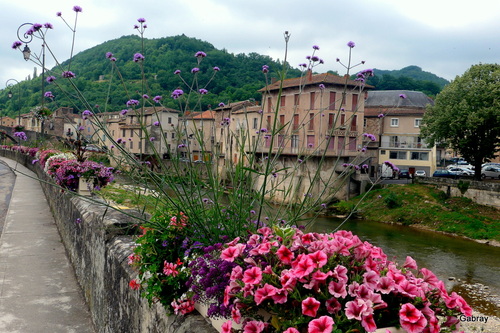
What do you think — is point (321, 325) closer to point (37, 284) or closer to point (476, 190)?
point (37, 284)

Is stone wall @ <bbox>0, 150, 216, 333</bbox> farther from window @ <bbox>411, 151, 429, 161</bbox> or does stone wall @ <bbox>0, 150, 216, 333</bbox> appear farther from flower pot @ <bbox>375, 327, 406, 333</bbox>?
window @ <bbox>411, 151, 429, 161</bbox>

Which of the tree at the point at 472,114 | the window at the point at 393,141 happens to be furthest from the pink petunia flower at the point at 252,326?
the window at the point at 393,141

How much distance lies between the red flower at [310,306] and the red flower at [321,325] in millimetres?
78

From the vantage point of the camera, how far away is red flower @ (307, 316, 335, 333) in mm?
1403

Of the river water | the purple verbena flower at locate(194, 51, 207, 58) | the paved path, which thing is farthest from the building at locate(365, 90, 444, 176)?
the purple verbena flower at locate(194, 51, 207, 58)

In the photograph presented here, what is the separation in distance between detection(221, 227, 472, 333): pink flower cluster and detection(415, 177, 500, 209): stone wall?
33853 millimetres

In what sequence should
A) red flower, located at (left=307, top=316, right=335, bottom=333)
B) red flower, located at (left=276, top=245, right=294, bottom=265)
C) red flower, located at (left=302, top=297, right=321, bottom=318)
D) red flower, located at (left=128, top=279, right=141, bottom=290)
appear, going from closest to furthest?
red flower, located at (left=307, top=316, right=335, bottom=333) → red flower, located at (left=302, top=297, right=321, bottom=318) → red flower, located at (left=276, top=245, right=294, bottom=265) → red flower, located at (left=128, top=279, right=141, bottom=290)

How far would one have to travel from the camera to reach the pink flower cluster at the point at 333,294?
1.49m

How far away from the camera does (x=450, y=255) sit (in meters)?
22.9

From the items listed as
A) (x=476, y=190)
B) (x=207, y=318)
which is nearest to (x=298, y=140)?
(x=207, y=318)

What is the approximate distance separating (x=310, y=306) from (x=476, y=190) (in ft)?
117

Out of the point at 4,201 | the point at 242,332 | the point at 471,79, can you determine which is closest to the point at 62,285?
the point at 242,332

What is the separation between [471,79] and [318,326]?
3798 cm

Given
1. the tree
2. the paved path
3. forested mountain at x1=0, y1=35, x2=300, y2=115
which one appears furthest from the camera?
the tree
